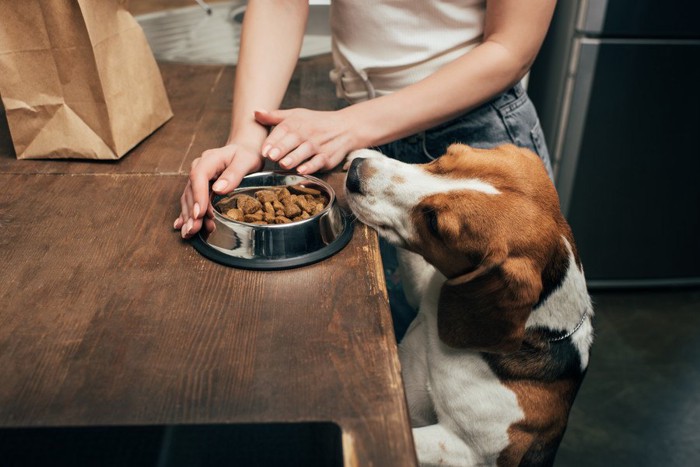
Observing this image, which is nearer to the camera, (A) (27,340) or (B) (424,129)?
(A) (27,340)

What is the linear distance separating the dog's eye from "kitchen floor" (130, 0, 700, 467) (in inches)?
31.7

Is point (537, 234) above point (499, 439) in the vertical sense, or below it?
above

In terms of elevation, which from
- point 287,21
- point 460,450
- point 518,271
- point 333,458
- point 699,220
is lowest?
point 699,220

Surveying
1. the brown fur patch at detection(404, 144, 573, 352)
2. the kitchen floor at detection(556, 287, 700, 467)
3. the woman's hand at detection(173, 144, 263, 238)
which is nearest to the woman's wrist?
the woman's hand at detection(173, 144, 263, 238)

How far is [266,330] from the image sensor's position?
33.5 inches

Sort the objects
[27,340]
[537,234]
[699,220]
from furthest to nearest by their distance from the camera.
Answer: [699,220]
[537,234]
[27,340]

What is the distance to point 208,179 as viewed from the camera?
1119 mm

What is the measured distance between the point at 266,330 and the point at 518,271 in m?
0.47

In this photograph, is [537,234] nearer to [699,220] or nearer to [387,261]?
[387,261]

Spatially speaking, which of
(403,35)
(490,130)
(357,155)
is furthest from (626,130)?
(357,155)

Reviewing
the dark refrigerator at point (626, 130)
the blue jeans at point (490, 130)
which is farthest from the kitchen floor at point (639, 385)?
the blue jeans at point (490, 130)

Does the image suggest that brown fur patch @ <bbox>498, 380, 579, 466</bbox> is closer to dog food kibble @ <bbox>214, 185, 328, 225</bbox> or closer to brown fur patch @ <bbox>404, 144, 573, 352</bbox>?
brown fur patch @ <bbox>404, 144, 573, 352</bbox>

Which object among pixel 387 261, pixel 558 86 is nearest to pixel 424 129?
pixel 387 261

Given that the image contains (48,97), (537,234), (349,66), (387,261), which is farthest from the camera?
(387,261)
